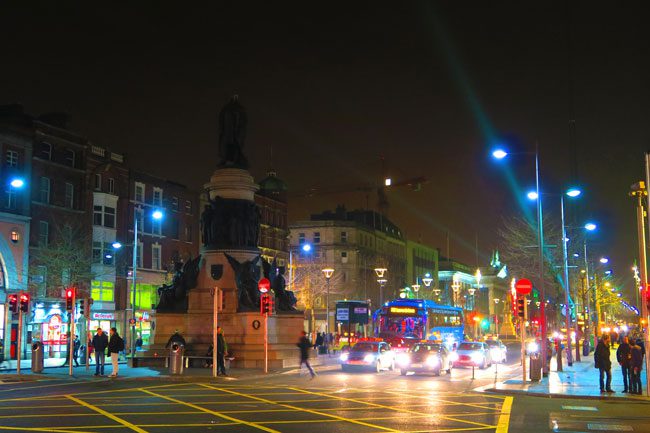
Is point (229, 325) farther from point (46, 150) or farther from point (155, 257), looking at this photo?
point (155, 257)

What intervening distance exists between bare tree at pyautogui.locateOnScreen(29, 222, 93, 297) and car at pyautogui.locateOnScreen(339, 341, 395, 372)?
957 inches

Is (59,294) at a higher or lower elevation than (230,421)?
higher

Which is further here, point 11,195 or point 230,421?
point 11,195

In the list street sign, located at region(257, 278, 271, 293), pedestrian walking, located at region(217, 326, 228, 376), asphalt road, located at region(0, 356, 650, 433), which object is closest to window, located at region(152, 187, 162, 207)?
street sign, located at region(257, 278, 271, 293)

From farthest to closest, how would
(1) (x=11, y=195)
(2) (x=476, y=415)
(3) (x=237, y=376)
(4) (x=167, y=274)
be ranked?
(4) (x=167, y=274)
(1) (x=11, y=195)
(3) (x=237, y=376)
(2) (x=476, y=415)

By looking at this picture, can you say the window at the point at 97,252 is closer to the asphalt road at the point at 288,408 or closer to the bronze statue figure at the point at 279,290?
the bronze statue figure at the point at 279,290

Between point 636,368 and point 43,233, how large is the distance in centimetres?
4410

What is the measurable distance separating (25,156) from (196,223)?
24.7 meters

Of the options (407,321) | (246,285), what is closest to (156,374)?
(246,285)

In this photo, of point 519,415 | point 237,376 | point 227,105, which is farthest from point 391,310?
point 519,415

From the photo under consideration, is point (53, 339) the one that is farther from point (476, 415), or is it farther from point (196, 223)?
point (476, 415)

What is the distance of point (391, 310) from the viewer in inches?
2127

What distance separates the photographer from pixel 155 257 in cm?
7150

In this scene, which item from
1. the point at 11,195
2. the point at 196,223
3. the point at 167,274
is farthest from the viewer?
the point at 196,223
